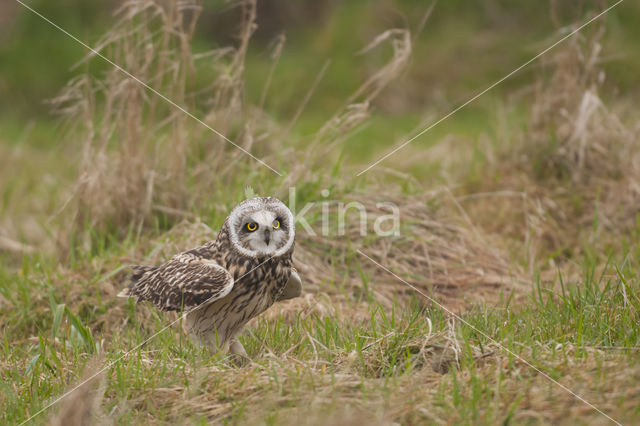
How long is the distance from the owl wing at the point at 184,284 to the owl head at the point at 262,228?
0.17m

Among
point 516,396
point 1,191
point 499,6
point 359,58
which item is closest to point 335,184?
point 516,396

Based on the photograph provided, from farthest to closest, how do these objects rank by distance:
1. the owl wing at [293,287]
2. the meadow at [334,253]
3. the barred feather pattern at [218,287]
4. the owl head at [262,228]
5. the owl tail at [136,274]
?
1. the owl tail at [136,274]
2. the owl wing at [293,287]
3. the barred feather pattern at [218,287]
4. the owl head at [262,228]
5. the meadow at [334,253]

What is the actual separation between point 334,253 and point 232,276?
1699 mm

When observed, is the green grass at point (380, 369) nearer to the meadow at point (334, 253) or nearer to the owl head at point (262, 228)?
the meadow at point (334, 253)

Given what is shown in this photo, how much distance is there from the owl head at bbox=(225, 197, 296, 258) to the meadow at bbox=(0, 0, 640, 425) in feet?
1.60

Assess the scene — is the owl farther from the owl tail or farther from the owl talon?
the owl tail

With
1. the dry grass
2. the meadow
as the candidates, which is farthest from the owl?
the dry grass

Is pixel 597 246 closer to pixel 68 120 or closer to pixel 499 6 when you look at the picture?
pixel 68 120

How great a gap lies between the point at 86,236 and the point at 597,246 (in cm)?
365

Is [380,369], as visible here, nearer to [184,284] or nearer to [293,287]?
[293,287]

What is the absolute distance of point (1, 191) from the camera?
7.99m

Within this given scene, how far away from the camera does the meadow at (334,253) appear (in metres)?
2.86

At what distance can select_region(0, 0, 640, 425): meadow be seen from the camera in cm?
286

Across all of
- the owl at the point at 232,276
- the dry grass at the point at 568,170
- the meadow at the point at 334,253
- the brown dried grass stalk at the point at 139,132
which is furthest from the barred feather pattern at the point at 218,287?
the dry grass at the point at 568,170
